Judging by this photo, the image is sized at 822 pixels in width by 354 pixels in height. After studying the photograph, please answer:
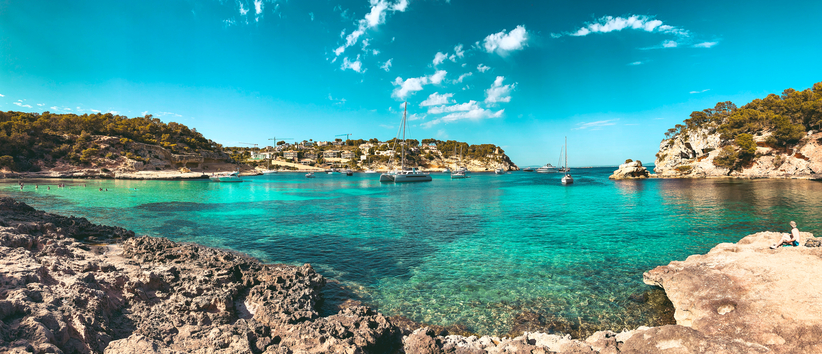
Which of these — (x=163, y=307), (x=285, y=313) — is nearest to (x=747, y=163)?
(x=285, y=313)

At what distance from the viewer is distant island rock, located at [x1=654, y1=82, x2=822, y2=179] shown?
4484 cm

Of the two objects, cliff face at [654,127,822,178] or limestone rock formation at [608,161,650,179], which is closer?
cliff face at [654,127,822,178]

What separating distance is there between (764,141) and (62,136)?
121586 mm

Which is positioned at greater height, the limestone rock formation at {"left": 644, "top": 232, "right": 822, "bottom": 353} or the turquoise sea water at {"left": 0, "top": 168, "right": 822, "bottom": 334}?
the limestone rock formation at {"left": 644, "top": 232, "right": 822, "bottom": 353}

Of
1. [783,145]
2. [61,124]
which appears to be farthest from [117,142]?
[783,145]

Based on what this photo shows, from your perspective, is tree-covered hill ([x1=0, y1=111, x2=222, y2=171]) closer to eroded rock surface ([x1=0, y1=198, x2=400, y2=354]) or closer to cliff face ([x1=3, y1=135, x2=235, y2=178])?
cliff face ([x1=3, y1=135, x2=235, y2=178])

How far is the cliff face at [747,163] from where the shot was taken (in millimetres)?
43719

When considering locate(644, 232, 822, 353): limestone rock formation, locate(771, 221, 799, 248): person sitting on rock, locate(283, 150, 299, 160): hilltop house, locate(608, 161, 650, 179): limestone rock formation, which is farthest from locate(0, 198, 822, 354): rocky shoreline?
locate(283, 150, 299, 160): hilltop house

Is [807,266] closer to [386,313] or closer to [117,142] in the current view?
[386,313]

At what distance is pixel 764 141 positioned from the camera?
49.0 m

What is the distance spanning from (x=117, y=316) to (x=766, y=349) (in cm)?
876

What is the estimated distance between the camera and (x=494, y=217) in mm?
18531

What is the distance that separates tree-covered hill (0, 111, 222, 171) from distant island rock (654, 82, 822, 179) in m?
108

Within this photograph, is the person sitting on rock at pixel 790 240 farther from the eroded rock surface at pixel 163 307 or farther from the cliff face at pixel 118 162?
the cliff face at pixel 118 162
